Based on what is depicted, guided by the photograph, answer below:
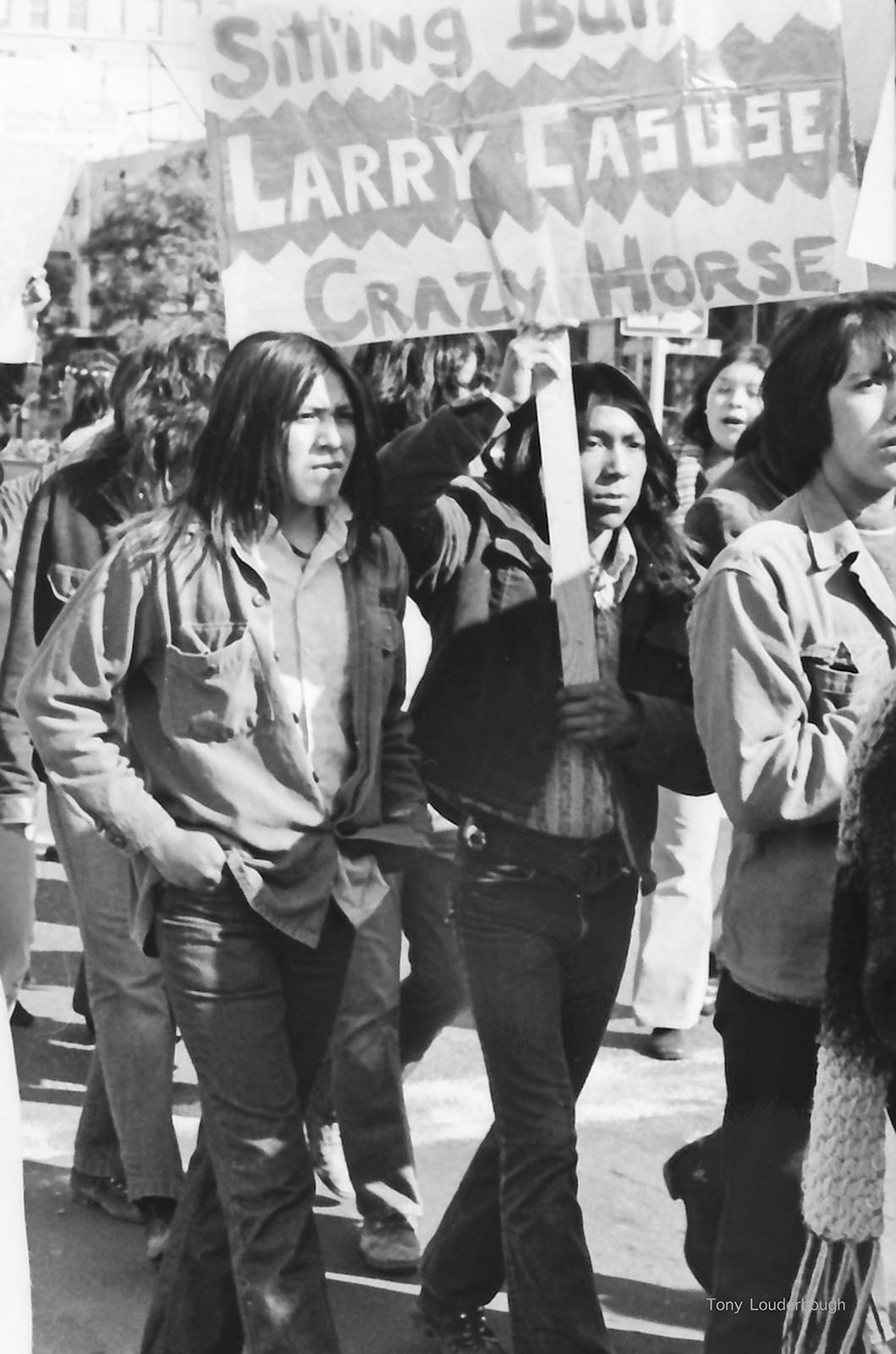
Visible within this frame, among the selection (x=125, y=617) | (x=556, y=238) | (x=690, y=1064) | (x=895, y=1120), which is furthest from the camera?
(x=690, y=1064)

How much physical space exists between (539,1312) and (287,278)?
1980mm

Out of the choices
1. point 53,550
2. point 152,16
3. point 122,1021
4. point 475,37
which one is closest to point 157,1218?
point 122,1021

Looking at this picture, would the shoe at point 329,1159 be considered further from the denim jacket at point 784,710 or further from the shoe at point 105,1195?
the denim jacket at point 784,710

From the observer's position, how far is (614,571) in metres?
3.94

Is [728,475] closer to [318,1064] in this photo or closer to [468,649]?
[468,649]

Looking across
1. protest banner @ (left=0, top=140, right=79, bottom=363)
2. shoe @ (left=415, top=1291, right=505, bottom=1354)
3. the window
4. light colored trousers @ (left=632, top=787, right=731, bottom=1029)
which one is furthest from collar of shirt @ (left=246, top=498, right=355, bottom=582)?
the window

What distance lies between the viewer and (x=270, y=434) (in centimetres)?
357

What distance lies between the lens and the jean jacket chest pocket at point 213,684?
11.4ft

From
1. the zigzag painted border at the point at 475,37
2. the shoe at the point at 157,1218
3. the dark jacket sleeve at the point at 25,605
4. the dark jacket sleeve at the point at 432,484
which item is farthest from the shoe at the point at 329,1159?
the zigzag painted border at the point at 475,37

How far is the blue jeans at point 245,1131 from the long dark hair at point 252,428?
68 cm

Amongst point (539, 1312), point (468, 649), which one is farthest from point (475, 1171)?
point (468, 649)

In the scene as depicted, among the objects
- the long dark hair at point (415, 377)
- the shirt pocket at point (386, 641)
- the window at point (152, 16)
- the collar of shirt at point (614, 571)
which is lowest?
the shirt pocket at point (386, 641)

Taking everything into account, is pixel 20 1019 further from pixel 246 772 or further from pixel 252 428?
pixel 252 428

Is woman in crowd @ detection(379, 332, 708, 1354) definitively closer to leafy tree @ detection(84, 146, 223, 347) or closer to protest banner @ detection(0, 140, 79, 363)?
protest banner @ detection(0, 140, 79, 363)
